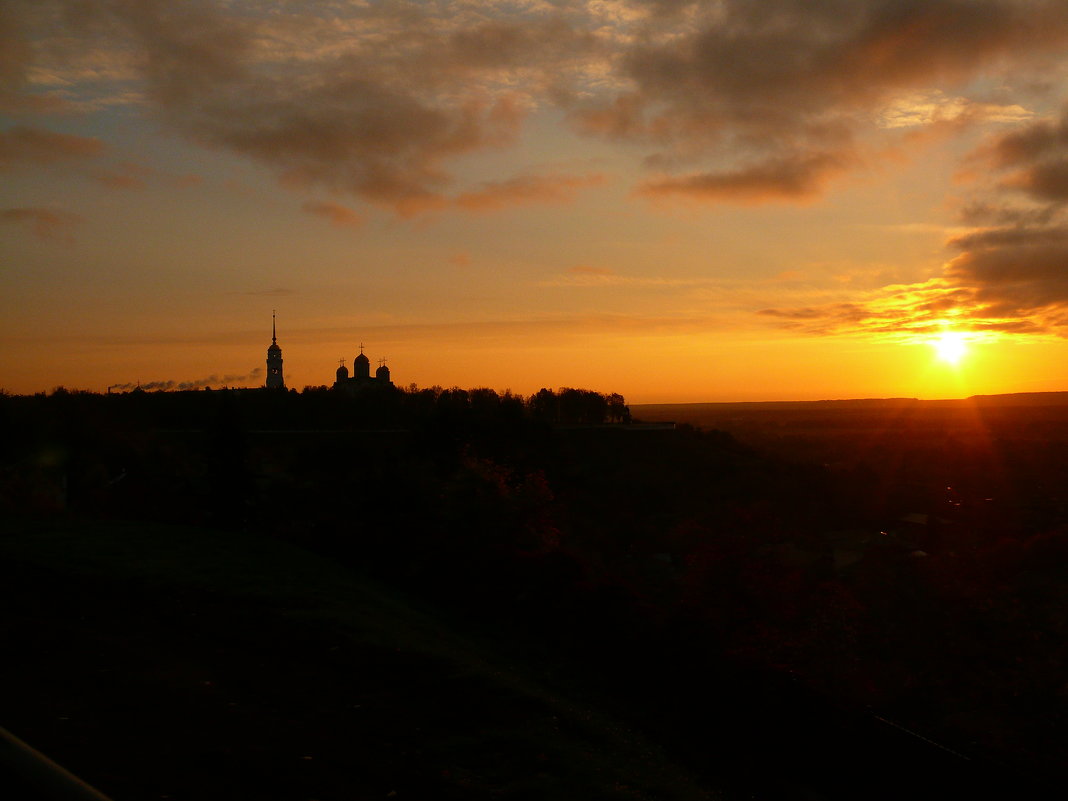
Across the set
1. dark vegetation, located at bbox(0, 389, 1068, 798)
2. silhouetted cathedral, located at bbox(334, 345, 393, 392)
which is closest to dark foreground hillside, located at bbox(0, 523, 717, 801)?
dark vegetation, located at bbox(0, 389, 1068, 798)

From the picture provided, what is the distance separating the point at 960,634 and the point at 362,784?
1152 inches

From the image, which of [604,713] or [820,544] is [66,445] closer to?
[604,713]

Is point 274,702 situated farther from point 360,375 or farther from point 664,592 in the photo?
point 360,375

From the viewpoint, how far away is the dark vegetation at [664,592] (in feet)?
49.4

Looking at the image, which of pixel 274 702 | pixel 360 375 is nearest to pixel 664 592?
pixel 274 702

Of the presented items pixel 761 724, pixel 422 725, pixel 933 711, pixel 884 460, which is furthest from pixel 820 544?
pixel 884 460

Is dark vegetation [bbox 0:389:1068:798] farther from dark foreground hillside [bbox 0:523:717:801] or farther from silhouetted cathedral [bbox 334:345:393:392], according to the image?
silhouetted cathedral [bbox 334:345:393:392]

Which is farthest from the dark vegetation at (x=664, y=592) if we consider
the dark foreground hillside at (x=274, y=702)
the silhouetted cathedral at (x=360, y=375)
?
the silhouetted cathedral at (x=360, y=375)

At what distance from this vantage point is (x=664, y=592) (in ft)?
110

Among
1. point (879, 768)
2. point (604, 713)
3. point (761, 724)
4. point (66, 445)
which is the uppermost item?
point (66, 445)

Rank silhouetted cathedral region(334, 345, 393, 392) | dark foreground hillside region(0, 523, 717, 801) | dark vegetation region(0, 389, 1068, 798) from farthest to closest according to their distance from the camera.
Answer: silhouetted cathedral region(334, 345, 393, 392)
dark vegetation region(0, 389, 1068, 798)
dark foreground hillside region(0, 523, 717, 801)

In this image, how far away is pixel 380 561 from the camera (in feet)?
85.8

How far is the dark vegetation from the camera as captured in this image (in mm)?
15070

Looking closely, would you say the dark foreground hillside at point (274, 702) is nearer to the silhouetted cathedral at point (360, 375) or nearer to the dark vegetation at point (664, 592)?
the dark vegetation at point (664, 592)
